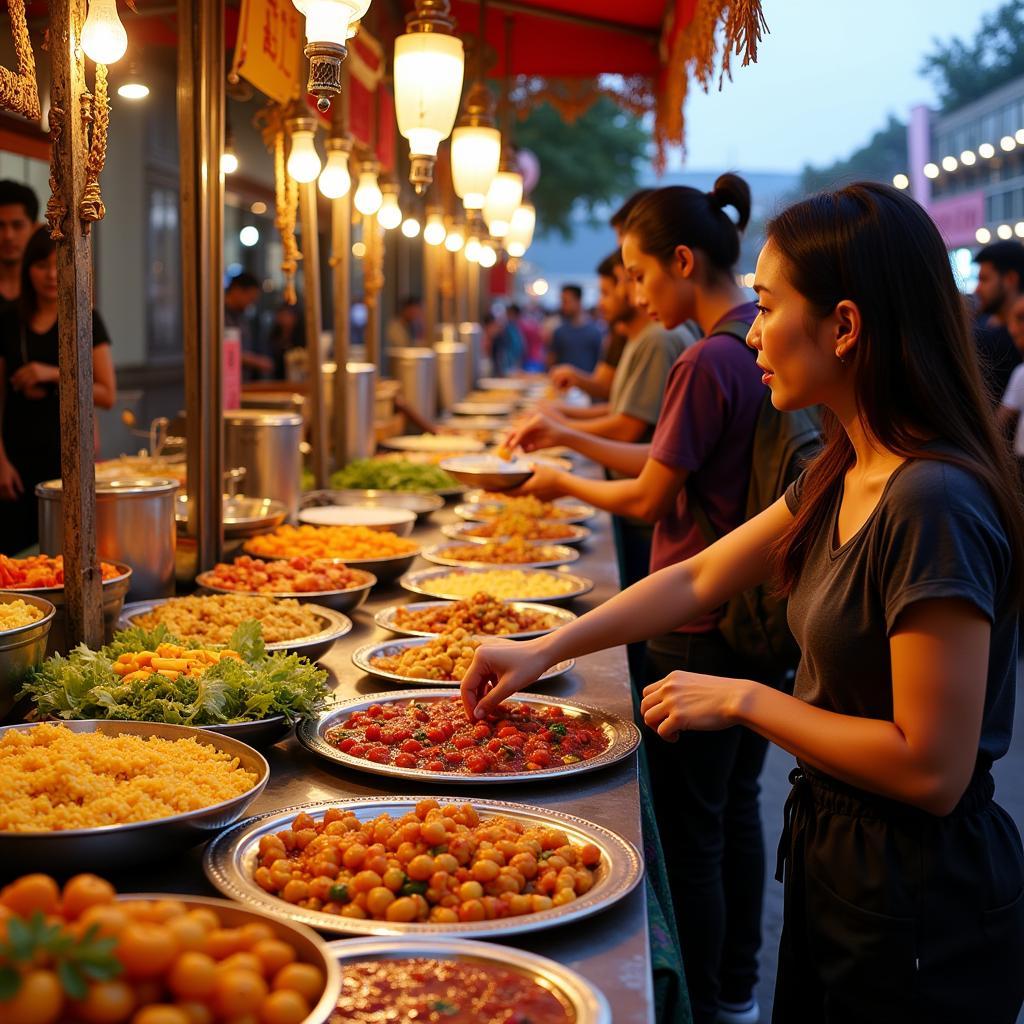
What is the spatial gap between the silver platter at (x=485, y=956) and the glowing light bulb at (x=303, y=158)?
314cm

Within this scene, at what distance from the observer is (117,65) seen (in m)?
5.08

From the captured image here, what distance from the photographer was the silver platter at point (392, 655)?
266 centimetres

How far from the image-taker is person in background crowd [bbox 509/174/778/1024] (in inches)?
124

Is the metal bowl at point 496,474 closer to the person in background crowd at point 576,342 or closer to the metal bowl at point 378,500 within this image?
the metal bowl at point 378,500

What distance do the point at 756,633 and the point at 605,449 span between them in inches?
45.3

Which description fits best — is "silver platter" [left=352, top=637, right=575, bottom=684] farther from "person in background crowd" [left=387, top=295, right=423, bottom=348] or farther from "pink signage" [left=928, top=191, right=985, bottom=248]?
"pink signage" [left=928, top=191, right=985, bottom=248]

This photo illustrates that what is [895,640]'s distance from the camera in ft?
5.44

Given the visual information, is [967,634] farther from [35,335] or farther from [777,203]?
[35,335]

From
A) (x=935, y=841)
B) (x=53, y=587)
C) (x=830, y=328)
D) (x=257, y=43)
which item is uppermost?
(x=257, y=43)

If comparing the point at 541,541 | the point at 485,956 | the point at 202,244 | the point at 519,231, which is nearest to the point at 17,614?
the point at 485,956

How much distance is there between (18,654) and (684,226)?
2.13 meters

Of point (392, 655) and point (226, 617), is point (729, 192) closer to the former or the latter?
point (392, 655)

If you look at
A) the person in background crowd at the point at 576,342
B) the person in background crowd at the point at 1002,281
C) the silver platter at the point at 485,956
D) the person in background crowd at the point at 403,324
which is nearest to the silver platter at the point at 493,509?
the silver platter at the point at 485,956

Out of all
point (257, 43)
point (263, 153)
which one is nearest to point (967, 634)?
point (257, 43)
